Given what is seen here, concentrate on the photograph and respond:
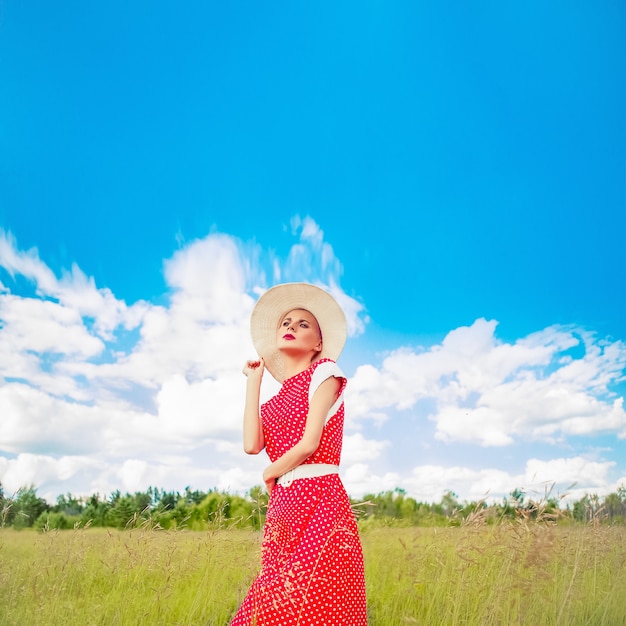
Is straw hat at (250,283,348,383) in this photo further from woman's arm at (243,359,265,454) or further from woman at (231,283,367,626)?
woman's arm at (243,359,265,454)

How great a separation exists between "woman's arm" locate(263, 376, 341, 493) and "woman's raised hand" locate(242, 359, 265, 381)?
63 cm

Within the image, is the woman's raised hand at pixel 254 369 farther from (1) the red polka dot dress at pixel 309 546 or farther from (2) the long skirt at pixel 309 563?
(2) the long skirt at pixel 309 563

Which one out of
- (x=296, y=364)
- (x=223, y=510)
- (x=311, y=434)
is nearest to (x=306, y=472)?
(x=311, y=434)

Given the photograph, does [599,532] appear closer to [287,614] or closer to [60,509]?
[287,614]

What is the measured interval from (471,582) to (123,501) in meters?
7.63

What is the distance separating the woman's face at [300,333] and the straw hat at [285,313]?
0.07 meters

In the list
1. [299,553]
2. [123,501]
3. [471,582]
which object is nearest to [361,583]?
[299,553]

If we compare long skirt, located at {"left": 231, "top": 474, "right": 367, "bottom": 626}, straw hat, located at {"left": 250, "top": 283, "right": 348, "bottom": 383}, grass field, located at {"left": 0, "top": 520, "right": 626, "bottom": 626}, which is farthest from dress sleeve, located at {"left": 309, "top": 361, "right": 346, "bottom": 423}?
grass field, located at {"left": 0, "top": 520, "right": 626, "bottom": 626}

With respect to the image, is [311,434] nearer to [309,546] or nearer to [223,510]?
[309,546]

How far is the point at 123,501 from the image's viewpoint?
447 inches

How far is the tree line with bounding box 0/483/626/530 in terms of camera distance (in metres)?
5.10

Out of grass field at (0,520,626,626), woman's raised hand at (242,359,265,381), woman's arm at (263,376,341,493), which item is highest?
woman's raised hand at (242,359,265,381)

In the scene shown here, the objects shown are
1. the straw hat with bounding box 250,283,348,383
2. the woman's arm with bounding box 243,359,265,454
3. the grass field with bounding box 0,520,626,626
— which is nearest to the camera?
the woman's arm with bounding box 243,359,265,454

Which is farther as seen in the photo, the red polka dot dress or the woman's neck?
the woman's neck
